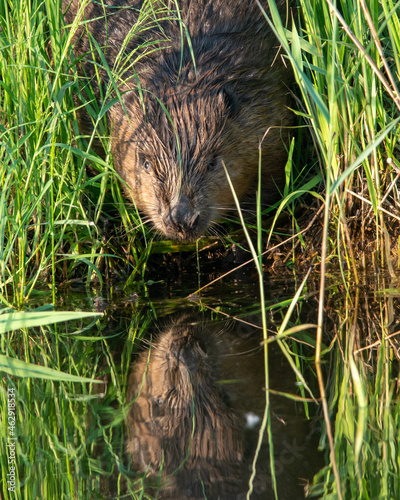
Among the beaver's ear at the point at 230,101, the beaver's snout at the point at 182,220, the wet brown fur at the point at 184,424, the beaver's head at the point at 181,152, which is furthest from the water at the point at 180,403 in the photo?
the beaver's ear at the point at 230,101

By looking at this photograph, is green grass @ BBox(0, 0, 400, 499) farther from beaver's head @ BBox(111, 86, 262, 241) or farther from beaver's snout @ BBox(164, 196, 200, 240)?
beaver's snout @ BBox(164, 196, 200, 240)

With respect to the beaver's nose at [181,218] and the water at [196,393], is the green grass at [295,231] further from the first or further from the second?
the beaver's nose at [181,218]

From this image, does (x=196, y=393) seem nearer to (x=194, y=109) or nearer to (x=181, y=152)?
(x=181, y=152)

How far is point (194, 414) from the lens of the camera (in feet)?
7.18

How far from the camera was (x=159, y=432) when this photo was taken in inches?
82.1

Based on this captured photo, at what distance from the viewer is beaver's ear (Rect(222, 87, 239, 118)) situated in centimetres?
370

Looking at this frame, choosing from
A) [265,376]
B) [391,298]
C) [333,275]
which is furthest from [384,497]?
[333,275]

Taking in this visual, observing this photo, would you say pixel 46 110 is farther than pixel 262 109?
No

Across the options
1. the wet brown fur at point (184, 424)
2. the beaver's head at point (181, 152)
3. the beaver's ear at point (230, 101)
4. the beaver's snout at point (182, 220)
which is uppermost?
the beaver's ear at point (230, 101)

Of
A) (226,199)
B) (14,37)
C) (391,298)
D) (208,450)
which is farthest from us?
(226,199)

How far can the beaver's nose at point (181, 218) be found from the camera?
3.43m

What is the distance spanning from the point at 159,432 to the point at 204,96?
2.09 m

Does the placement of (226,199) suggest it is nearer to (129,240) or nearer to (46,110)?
(129,240)

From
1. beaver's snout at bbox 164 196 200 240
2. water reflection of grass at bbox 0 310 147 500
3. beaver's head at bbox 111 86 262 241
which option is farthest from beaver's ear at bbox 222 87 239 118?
water reflection of grass at bbox 0 310 147 500
